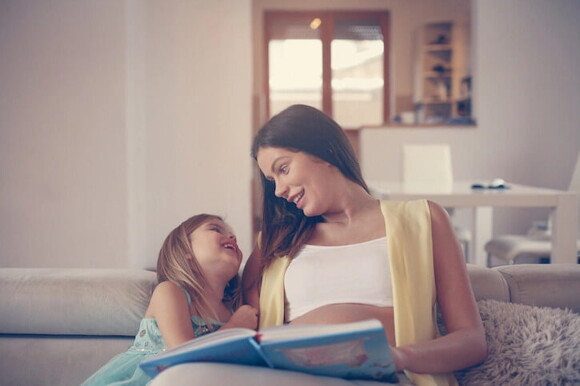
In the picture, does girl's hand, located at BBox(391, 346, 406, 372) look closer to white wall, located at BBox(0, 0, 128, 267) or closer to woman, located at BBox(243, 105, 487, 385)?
woman, located at BBox(243, 105, 487, 385)

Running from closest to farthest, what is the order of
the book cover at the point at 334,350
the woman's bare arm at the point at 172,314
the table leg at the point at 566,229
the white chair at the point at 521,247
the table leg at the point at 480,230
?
the book cover at the point at 334,350 → the woman's bare arm at the point at 172,314 → the table leg at the point at 566,229 → the white chair at the point at 521,247 → the table leg at the point at 480,230

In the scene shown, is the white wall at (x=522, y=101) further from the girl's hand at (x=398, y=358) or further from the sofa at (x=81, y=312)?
the girl's hand at (x=398, y=358)

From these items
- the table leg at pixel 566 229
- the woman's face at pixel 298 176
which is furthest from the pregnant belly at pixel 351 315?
the table leg at pixel 566 229

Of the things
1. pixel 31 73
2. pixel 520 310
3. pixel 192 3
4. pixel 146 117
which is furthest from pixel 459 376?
pixel 192 3

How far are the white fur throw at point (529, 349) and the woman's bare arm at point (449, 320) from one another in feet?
0.17

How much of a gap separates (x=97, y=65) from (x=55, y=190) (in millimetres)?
801

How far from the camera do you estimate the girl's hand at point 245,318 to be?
1367mm

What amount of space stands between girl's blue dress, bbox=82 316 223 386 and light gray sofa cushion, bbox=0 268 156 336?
12 cm

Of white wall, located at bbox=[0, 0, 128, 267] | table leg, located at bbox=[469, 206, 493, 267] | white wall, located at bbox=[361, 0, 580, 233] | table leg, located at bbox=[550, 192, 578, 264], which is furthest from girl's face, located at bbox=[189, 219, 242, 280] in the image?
white wall, located at bbox=[361, 0, 580, 233]

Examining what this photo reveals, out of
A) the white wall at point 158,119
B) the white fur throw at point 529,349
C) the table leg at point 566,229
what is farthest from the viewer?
the white wall at point 158,119

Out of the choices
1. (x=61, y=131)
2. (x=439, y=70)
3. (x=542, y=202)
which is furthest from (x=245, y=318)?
(x=439, y=70)

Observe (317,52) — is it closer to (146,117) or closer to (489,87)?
(489,87)

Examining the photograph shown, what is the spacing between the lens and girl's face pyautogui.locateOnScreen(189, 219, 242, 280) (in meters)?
1.43

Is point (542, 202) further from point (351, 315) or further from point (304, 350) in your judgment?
point (304, 350)
